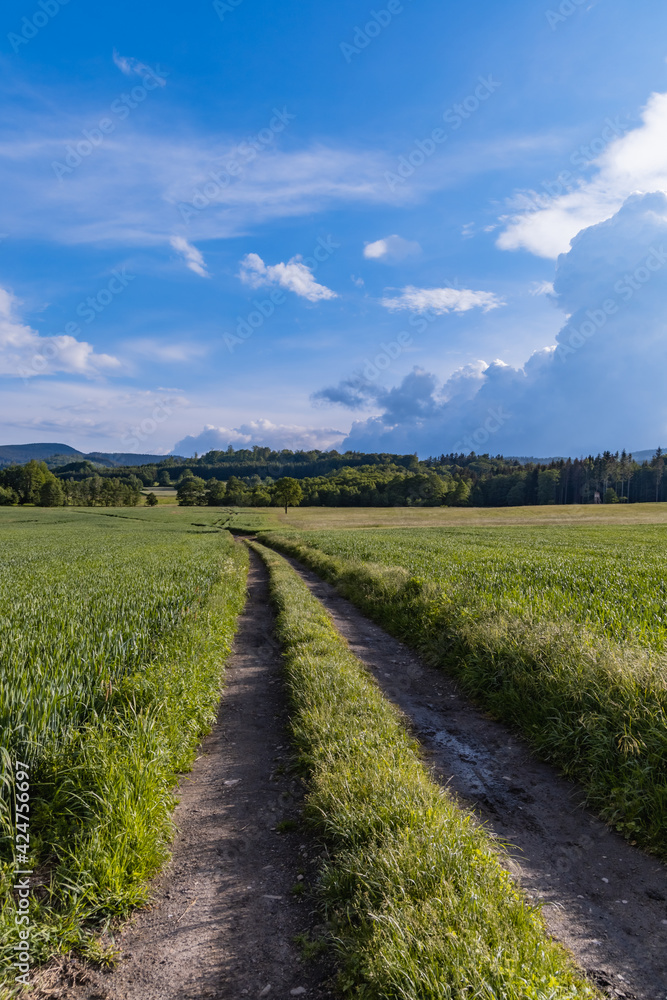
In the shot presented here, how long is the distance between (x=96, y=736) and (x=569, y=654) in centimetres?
658

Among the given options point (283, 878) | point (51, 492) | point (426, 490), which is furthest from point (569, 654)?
point (51, 492)

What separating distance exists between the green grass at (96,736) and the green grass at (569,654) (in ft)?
15.8

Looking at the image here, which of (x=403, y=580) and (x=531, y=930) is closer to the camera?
(x=531, y=930)

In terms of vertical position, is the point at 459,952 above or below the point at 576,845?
above

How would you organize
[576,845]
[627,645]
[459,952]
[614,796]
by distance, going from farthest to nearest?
[627,645] → [614,796] → [576,845] → [459,952]

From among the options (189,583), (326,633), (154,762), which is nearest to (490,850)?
(154,762)

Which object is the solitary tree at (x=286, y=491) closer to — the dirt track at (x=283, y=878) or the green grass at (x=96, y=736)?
the green grass at (x=96, y=736)

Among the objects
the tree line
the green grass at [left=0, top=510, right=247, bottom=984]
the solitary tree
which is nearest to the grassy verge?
the green grass at [left=0, top=510, right=247, bottom=984]

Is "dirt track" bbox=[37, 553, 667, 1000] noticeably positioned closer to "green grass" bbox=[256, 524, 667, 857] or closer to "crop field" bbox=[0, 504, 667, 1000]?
"crop field" bbox=[0, 504, 667, 1000]

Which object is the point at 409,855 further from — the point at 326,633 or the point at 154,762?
the point at 326,633

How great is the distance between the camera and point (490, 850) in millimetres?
3936

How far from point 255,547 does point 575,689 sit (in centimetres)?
3202

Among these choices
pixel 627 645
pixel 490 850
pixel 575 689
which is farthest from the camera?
pixel 627 645

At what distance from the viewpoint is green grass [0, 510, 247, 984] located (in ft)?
11.5
